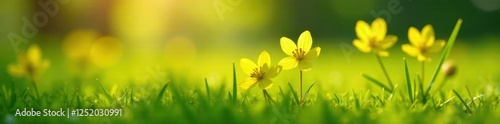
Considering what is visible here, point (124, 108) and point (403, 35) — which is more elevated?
point (403, 35)

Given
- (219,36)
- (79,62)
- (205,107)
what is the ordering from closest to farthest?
(205,107)
(79,62)
(219,36)

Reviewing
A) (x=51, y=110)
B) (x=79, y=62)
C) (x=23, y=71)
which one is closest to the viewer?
(x=51, y=110)

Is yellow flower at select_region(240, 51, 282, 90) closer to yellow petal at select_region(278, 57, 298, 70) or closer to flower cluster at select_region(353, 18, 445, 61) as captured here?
yellow petal at select_region(278, 57, 298, 70)

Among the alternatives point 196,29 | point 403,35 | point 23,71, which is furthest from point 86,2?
point 23,71

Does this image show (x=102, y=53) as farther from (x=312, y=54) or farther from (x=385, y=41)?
(x=312, y=54)

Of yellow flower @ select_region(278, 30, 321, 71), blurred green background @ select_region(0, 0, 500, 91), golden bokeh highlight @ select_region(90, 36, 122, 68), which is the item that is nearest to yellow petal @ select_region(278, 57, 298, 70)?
yellow flower @ select_region(278, 30, 321, 71)

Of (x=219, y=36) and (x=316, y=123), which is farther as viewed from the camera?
(x=219, y=36)

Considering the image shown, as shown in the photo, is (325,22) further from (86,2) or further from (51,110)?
(51,110)
